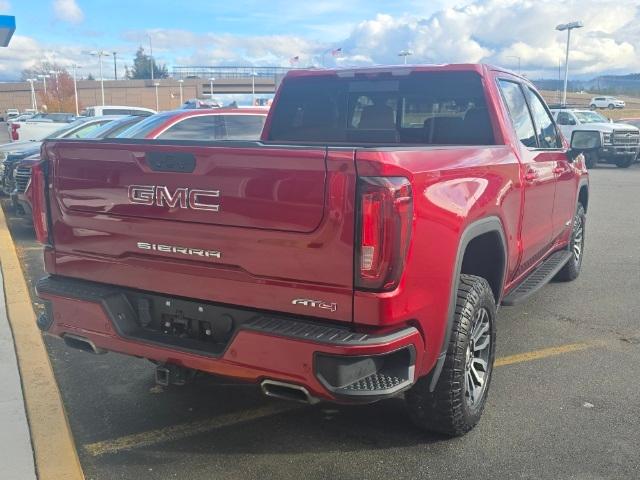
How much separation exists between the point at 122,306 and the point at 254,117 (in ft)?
20.9

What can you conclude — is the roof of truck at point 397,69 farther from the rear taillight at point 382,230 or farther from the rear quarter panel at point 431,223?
the rear taillight at point 382,230

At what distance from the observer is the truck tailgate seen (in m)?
2.63

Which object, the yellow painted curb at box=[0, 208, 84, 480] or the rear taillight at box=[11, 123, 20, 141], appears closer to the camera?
the yellow painted curb at box=[0, 208, 84, 480]

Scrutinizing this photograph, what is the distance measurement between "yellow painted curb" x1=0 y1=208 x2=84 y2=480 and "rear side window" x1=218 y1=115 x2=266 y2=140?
12.6 feet

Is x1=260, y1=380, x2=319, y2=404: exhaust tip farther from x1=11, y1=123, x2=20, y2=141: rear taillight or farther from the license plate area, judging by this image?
x1=11, y1=123, x2=20, y2=141: rear taillight

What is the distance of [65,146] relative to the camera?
3.27 meters

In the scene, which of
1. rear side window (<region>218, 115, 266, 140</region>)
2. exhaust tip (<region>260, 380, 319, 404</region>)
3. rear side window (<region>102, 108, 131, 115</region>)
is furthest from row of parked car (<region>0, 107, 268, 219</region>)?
rear side window (<region>102, 108, 131, 115</region>)

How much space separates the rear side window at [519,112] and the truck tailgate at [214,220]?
230 cm

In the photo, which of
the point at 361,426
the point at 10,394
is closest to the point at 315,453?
the point at 361,426

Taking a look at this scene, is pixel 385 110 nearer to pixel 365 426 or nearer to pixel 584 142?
pixel 584 142

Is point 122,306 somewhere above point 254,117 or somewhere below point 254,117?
below

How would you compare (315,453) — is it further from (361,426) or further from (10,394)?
(10,394)

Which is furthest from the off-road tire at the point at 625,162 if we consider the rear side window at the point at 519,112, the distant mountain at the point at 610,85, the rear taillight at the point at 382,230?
the distant mountain at the point at 610,85

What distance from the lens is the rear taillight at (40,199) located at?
134 inches
